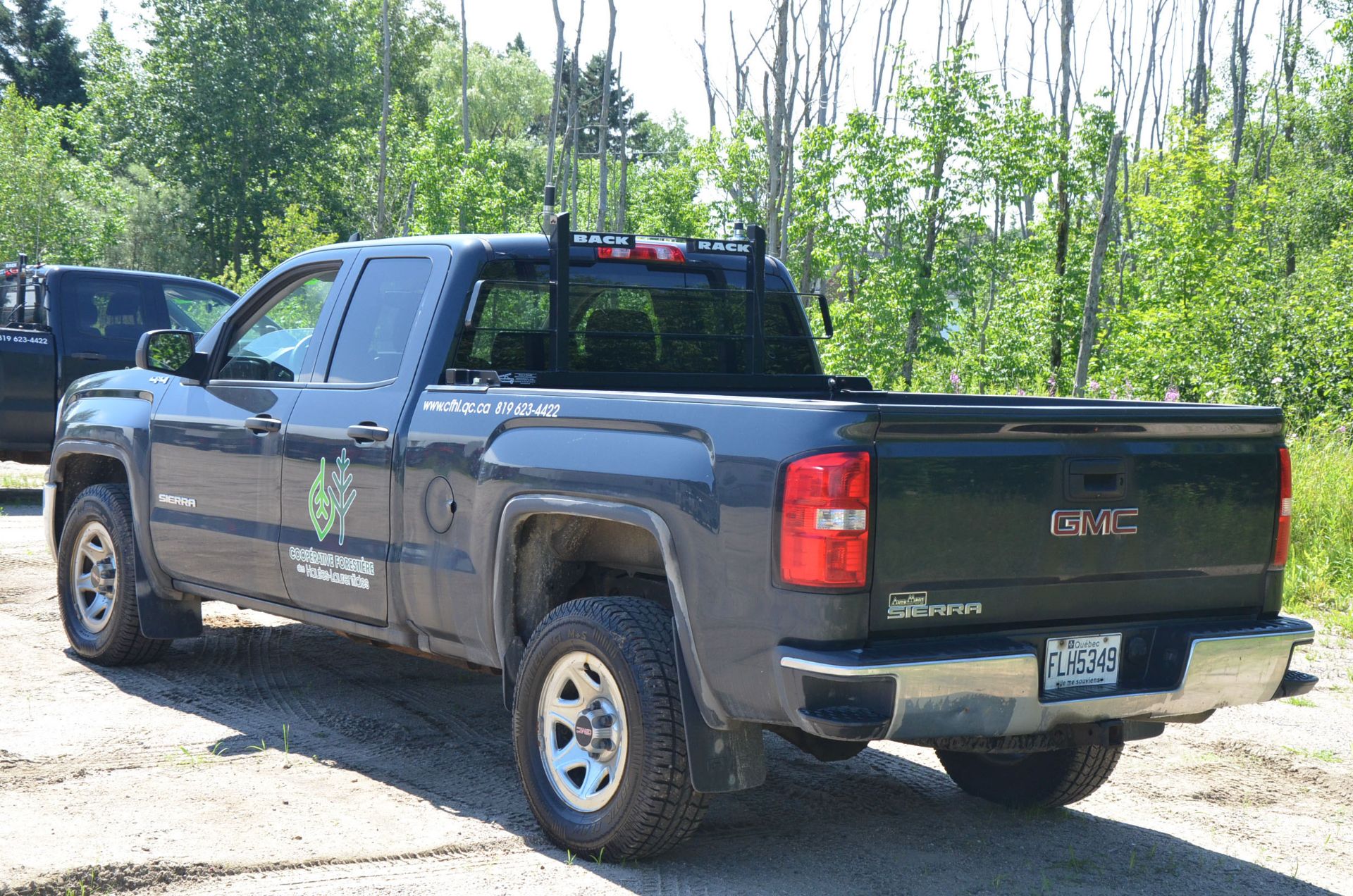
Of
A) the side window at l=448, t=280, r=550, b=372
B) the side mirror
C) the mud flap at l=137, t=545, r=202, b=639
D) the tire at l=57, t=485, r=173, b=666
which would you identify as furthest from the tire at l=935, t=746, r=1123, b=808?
the tire at l=57, t=485, r=173, b=666

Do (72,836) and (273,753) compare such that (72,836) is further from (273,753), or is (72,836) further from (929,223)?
(929,223)

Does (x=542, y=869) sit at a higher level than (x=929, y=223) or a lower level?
lower

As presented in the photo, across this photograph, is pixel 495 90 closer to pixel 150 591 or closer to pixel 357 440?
pixel 150 591

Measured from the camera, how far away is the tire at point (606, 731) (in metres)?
3.94

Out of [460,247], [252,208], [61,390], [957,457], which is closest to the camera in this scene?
[957,457]

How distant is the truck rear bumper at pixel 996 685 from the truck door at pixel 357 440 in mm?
2072

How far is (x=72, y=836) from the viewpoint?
4203 millimetres

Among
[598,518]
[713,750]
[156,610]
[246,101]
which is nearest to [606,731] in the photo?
[713,750]

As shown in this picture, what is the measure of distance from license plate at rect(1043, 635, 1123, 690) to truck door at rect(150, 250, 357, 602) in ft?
10.6

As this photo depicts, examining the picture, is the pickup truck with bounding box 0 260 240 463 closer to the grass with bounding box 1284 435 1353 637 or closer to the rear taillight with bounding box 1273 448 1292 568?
the grass with bounding box 1284 435 1353 637

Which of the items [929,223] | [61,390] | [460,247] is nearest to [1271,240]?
[929,223]

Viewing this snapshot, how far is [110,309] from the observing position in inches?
508

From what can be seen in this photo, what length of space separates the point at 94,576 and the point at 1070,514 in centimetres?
503

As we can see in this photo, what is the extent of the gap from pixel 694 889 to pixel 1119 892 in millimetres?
1304
